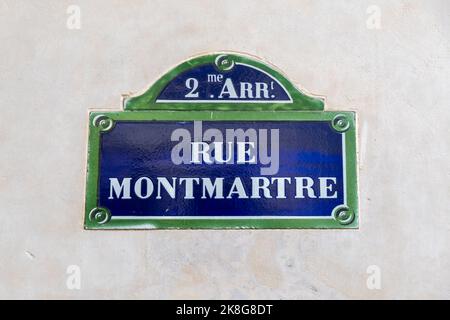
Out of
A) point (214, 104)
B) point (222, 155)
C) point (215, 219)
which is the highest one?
point (214, 104)

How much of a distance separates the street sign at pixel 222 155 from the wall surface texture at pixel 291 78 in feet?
0.19

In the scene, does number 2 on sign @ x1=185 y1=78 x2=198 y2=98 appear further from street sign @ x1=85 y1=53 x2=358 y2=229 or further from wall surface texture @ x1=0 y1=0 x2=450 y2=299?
wall surface texture @ x1=0 y1=0 x2=450 y2=299

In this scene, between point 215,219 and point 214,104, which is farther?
point 214,104

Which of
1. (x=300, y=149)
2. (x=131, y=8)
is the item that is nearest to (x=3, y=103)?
(x=131, y=8)

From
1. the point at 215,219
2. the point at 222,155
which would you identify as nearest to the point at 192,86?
the point at 222,155

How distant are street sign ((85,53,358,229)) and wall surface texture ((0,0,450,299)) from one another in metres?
0.06

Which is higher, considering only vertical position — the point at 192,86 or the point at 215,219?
the point at 192,86

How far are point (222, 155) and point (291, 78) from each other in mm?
467

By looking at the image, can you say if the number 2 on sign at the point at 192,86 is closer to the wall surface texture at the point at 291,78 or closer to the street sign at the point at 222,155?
the street sign at the point at 222,155

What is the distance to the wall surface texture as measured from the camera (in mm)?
3369

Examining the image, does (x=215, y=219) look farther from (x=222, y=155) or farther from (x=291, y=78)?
(x=291, y=78)

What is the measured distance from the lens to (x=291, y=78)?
3.58m

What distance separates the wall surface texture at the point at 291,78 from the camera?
3.37m

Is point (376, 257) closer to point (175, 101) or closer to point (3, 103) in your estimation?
point (175, 101)
